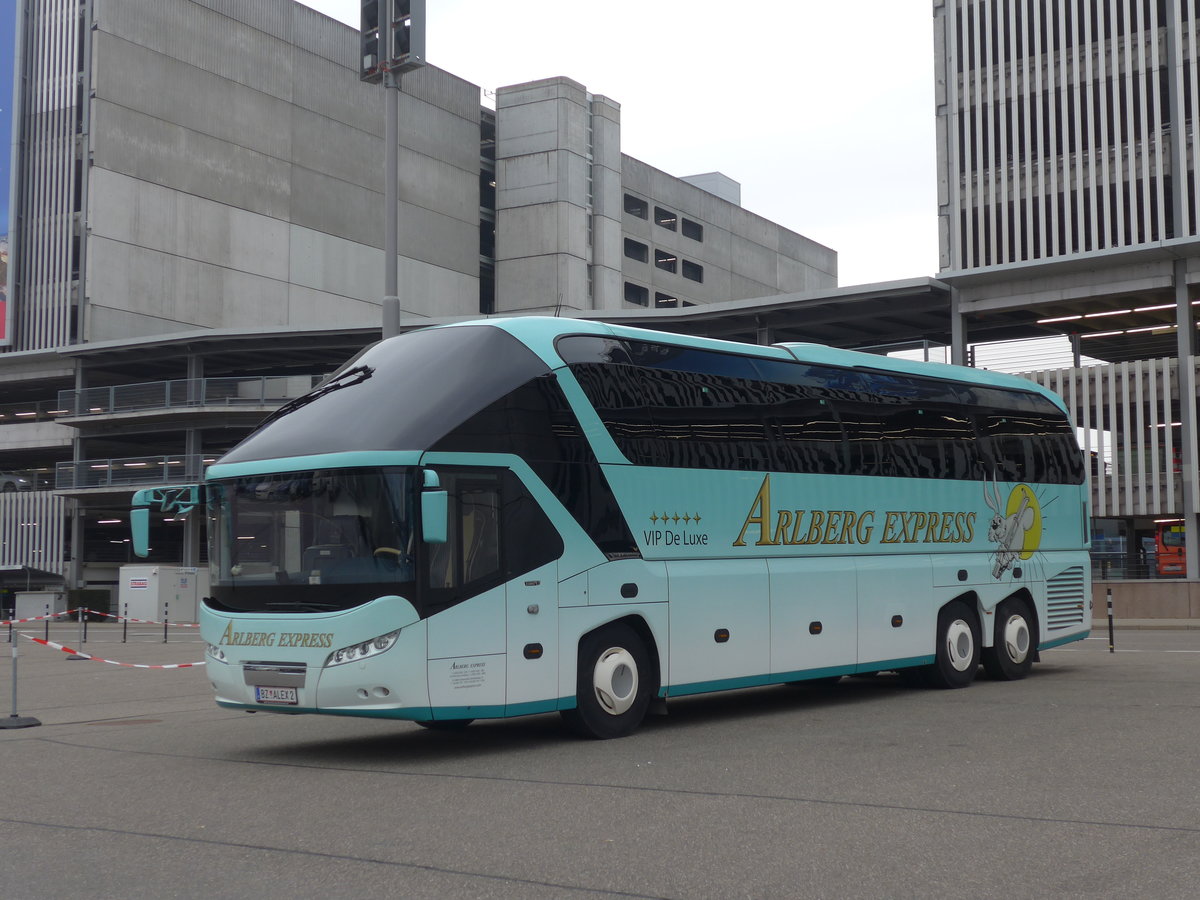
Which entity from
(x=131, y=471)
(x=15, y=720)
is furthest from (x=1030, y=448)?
(x=131, y=471)

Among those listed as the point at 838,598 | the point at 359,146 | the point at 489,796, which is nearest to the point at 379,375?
the point at 489,796

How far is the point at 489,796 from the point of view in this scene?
908 centimetres

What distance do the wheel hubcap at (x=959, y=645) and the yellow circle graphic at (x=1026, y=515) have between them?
1.47 m

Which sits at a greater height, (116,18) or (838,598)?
(116,18)

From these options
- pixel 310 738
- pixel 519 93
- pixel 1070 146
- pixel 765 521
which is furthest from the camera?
pixel 519 93

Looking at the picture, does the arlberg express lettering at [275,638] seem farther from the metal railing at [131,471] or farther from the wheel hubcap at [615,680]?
the metal railing at [131,471]

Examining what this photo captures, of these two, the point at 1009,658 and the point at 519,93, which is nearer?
the point at 1009,658

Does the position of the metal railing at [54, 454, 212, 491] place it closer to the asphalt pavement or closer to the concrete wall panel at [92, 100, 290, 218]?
the concrete wall panel at [92, 100, 290, 218]

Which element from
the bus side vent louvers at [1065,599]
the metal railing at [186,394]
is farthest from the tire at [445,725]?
the metal railing at [186,394]

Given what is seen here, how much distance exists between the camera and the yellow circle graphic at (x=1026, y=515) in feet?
57.0

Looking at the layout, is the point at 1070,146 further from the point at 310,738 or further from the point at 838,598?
the point at 310,738

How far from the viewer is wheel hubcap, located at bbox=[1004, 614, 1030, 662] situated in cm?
1712

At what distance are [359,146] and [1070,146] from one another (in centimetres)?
3673

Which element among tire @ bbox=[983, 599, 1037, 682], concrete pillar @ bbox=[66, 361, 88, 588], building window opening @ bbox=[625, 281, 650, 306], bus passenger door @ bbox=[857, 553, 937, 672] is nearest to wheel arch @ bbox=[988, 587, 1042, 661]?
tire @ bbox=[983, 599, 1037, 682]
